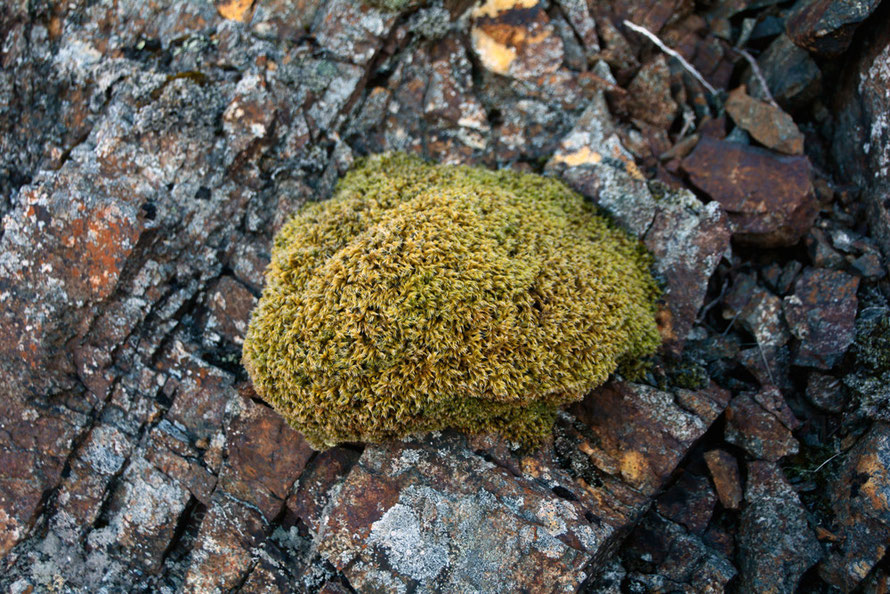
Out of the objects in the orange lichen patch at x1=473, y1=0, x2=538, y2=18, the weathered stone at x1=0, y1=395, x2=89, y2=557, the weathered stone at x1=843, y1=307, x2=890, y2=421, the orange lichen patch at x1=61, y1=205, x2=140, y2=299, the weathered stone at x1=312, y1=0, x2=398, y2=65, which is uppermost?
the orange lichen patch at x1=473, y1=0, x2=538, y2=18

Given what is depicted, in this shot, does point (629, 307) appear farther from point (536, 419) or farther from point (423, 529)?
point (423, 529)

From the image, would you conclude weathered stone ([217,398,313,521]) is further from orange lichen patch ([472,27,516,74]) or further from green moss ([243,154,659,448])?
orange lichen patch ([472,27,516,74])

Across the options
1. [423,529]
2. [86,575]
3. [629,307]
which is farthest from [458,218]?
[86,575]

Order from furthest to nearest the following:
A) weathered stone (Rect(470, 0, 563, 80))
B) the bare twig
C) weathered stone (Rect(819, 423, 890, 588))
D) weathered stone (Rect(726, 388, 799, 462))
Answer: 1. weathered stone (Rect(470, 0, 563, 80))
2. the bare twig
3. weathered stone (Rect(726, 388, 799, 462))
4. weathered stone (Rect(819, 423, 890, 588))

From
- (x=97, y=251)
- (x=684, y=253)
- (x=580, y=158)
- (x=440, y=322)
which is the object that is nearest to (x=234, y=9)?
(x=97, y=251)

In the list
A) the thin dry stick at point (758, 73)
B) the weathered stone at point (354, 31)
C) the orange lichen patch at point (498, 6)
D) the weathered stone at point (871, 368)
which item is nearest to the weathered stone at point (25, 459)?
the weathered stone at point (354, 31)

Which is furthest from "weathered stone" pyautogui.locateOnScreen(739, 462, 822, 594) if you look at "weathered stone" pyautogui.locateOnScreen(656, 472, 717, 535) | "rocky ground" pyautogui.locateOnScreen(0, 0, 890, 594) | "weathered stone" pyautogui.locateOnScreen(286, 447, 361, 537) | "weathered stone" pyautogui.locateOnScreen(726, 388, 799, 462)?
"weathered stone" pyautogui.locateOnScreen(286, 447, 361, 537)
